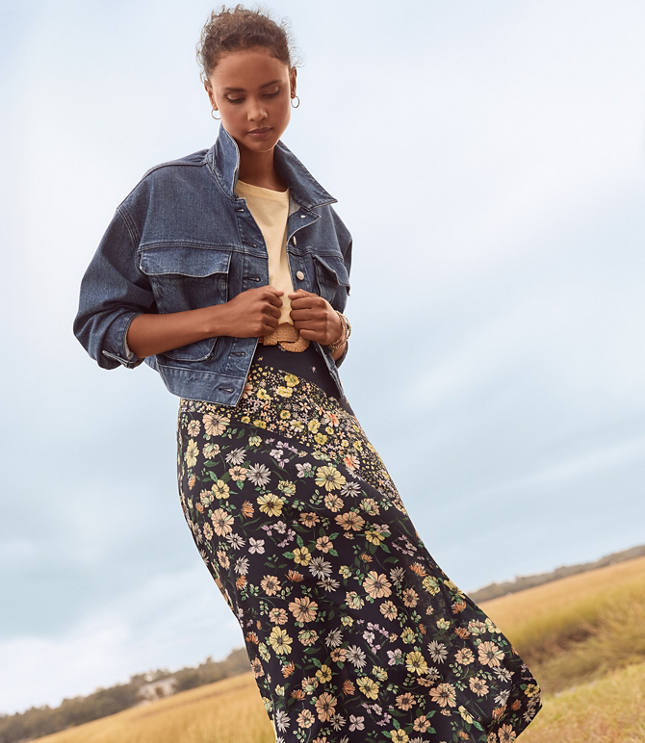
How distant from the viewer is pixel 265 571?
5.85 feet

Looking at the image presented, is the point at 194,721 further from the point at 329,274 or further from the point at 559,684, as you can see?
the point at 329,274

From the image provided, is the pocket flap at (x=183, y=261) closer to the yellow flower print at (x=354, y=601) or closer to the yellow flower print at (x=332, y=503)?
the yellow flower print at (x=332, y=503)

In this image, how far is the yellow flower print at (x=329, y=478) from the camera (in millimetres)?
1789

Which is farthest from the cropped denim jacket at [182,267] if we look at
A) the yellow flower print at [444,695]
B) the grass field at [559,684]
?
the grass field at [559,684]

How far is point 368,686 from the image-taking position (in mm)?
1794

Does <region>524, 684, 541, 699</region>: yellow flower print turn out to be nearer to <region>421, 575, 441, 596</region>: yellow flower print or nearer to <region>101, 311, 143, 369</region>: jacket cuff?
<region>421, 575, 441, 596</region>: yellow flower print

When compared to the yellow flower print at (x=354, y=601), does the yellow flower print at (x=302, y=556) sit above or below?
above

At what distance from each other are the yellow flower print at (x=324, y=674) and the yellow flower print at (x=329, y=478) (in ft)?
1.27

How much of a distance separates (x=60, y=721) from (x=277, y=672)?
3074mm

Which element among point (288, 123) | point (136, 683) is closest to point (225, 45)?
point (288, 123)

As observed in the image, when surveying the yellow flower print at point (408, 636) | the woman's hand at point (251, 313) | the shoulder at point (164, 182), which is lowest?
the yellow flower print at point (408, 636)

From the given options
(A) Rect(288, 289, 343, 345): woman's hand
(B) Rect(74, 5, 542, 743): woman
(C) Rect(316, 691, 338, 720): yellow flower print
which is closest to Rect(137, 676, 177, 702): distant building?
(B) Rect(74, 5, 542, 743): woman

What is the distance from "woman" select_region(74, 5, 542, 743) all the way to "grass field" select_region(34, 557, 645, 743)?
5.16ft

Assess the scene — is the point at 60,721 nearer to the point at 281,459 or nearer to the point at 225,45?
the point at 281,459
